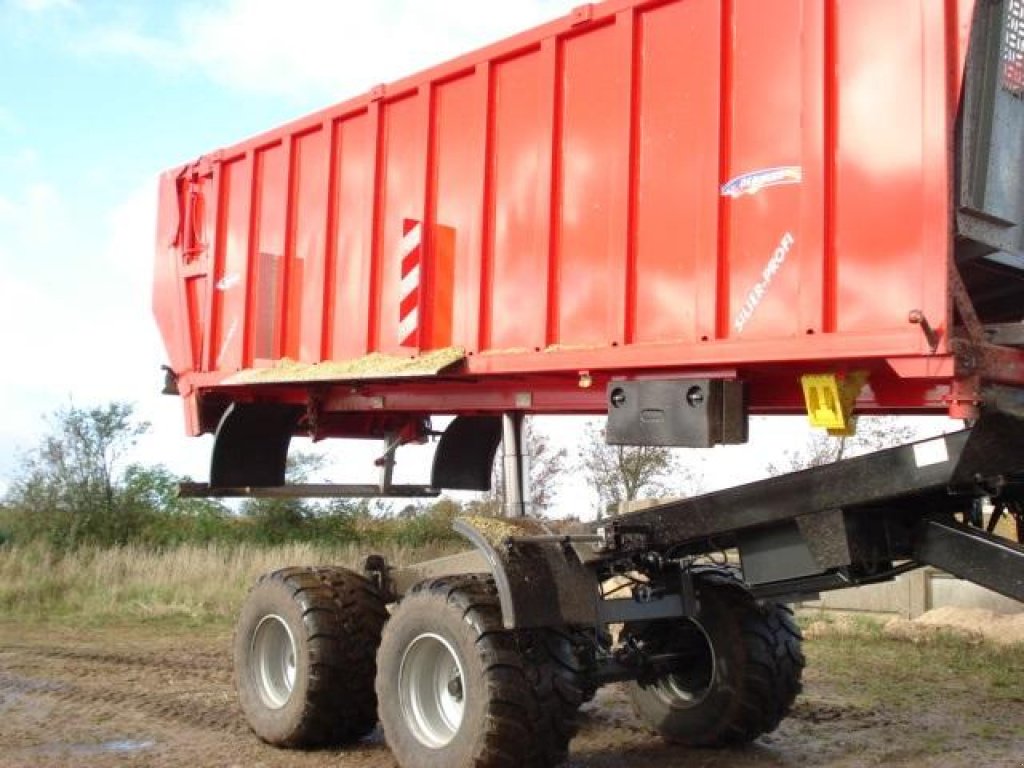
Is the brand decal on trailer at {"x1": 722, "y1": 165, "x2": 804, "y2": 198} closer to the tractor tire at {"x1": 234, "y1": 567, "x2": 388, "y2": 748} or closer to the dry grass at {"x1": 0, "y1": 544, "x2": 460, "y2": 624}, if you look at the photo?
the tractor tire at {"x1": 234, "y1": 567, "x2": 388, "y2": 748}

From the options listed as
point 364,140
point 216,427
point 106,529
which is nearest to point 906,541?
point 364,140

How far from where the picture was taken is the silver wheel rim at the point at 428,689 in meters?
5.41

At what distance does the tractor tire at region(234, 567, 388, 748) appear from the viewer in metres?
6.12

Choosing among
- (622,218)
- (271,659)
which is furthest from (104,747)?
(622,218)

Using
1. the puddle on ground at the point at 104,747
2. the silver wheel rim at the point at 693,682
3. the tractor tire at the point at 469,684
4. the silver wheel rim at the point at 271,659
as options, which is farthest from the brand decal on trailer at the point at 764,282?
the puddle on ground at the point at 104,747

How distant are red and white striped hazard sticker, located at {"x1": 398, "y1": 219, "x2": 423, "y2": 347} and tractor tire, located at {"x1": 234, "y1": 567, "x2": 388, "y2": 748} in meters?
1.51

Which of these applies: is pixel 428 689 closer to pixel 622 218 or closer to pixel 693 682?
pixel 693 682

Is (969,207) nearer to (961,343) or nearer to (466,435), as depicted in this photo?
(961,343)

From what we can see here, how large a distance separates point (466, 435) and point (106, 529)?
591 inches

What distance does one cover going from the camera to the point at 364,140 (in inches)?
258

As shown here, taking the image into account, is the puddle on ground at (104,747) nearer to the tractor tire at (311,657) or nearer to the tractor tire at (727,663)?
the tractor tire at (311,657)

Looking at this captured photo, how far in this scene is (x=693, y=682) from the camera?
21.3 ft

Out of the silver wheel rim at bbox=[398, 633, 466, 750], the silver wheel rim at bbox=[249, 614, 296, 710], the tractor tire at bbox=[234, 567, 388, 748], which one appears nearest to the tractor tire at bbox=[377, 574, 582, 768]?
the silver wheel rim at bbox=[398, 633, 466, 750]

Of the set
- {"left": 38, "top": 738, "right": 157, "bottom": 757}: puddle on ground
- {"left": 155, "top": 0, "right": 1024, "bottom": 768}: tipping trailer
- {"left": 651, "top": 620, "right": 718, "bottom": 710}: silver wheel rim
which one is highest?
{"left": 155, "top": 0, "right": 1024, "bottom": 768}: tipping trailer
